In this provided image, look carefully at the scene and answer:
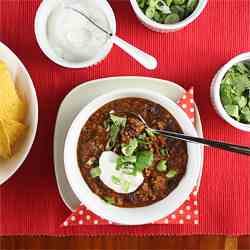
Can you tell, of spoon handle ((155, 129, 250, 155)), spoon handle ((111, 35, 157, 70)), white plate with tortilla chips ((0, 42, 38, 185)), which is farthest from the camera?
spoon handle ((111, 35, 157, 70))

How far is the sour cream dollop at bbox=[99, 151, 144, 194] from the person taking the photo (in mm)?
1527

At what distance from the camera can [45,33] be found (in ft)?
5.36

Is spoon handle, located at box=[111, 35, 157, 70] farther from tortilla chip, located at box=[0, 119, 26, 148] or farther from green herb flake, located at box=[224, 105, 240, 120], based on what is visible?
tortilla chip, located at box=[0, 119, 26, 148]

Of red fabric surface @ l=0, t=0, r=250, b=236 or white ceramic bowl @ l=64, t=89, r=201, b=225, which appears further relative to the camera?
red fabric surface @ l=0, t=0, r=250, b=236

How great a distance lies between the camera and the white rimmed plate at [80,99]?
1.62 metres

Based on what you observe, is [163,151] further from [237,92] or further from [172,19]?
[172,19]

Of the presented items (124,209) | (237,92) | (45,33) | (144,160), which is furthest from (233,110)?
(45,33)

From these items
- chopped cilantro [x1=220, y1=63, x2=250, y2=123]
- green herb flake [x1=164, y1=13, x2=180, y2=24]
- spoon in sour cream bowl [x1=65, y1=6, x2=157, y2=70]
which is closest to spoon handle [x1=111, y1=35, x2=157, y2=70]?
spoon in sour cream bowl [x1=65, y1=6, x2=157, y2=70]

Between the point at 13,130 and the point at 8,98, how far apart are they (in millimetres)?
91

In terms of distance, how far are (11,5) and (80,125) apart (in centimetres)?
46

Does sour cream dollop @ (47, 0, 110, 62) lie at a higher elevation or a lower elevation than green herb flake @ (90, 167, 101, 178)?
higher

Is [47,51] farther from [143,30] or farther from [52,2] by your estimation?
[143,30]

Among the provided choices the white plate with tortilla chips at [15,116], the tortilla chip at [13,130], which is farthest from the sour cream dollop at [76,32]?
the tortilla chip at [13,130]

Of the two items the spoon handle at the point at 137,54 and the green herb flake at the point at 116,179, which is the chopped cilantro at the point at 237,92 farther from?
the green herb flake at the point at 116,179
